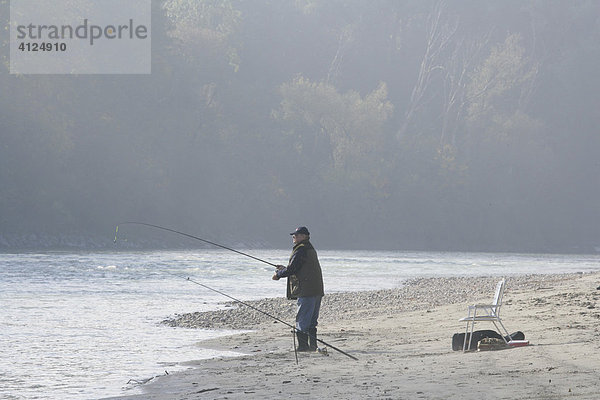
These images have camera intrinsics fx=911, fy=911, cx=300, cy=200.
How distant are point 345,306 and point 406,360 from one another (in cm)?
851

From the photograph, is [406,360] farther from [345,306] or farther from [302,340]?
[345,306]

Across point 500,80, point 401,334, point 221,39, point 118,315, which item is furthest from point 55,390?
point 500,80

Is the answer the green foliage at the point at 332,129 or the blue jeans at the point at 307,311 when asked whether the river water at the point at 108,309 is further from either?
the green foliage at the point at 332,129

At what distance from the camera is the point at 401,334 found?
12344 mm

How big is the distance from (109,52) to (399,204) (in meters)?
23.1

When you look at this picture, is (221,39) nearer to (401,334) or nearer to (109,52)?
(109,52)

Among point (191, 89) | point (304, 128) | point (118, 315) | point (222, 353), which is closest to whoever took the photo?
point (222, 353)

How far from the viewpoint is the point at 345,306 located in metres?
17.9

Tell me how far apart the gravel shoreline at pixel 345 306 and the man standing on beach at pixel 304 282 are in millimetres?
4058

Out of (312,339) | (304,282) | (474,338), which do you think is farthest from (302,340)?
(474,338)

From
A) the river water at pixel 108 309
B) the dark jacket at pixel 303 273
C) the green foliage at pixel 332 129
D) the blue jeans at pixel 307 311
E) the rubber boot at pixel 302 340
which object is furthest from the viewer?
the green foliage at pixel 332 129

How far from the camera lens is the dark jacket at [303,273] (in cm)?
1045

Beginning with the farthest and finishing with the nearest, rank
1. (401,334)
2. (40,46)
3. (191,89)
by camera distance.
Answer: (191,89)
(40,46)
(401,334)

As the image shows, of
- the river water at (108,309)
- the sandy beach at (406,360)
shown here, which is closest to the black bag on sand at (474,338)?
the sandy beach at (406,360)
